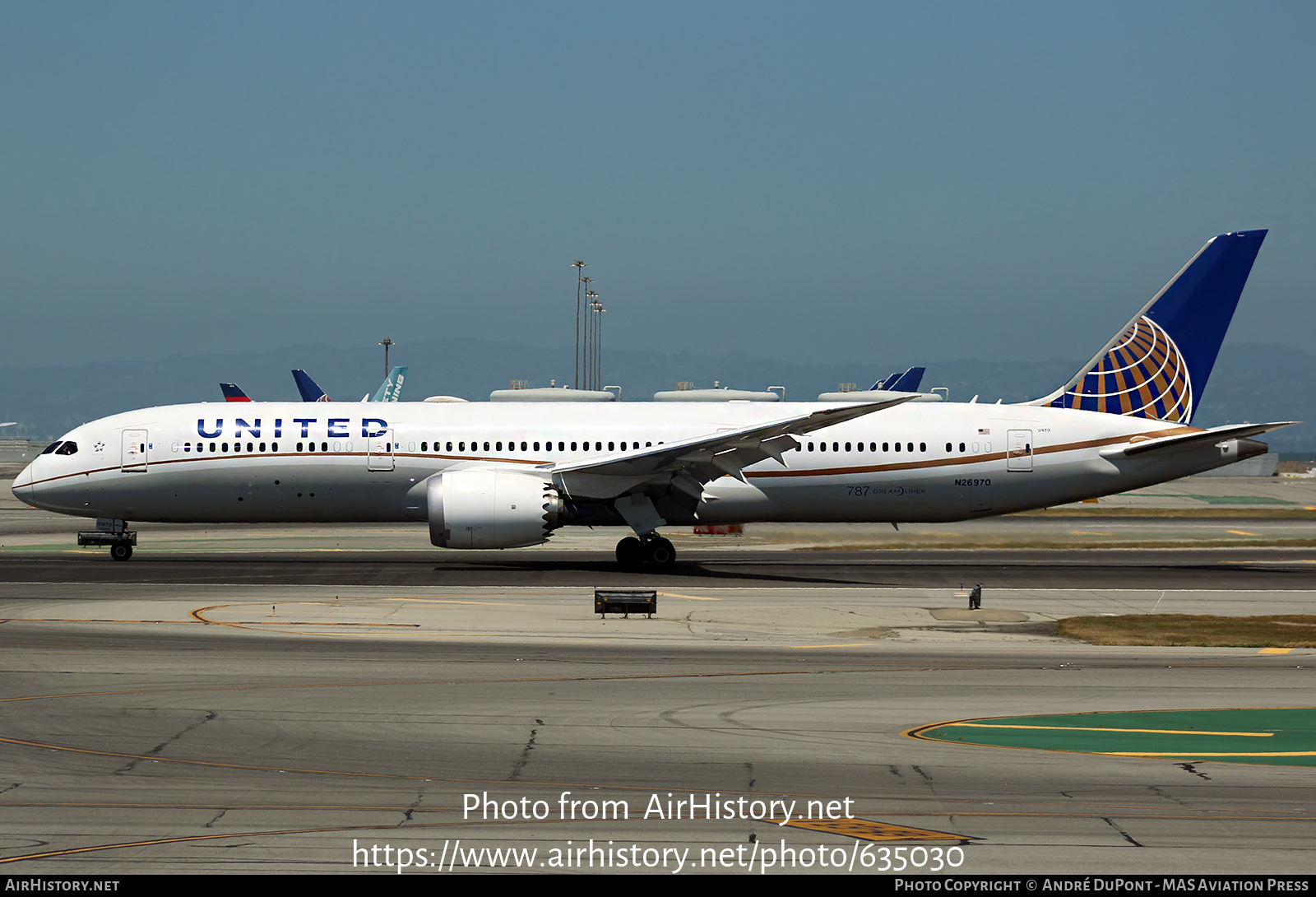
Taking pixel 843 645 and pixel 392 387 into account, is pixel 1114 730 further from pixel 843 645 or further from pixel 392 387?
pixel 392 387

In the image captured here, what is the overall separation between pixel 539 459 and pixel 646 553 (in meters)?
3.95

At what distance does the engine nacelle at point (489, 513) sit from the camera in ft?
95.8

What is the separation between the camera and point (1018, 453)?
33.2 meters

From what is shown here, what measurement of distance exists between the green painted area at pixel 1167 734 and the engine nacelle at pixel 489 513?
17.0 m

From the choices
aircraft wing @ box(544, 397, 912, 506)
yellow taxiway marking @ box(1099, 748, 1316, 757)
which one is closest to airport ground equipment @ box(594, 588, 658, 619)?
aircraft wing @ box(544, 397, 912, 506)

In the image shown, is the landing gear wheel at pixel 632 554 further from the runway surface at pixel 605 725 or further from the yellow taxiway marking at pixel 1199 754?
the yellow taxiway marking at pixel 1199 754

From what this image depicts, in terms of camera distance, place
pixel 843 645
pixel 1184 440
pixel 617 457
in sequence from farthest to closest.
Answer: pixel 1184 440, pixel 617 457, pixel 843 645

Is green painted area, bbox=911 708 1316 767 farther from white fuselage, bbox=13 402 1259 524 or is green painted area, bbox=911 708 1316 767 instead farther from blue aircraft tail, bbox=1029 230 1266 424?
blue aircraft tail, bbox=1029 230 1266 424

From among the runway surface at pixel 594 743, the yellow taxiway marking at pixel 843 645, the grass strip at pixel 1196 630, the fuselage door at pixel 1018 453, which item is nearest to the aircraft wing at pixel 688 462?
the fuselage door at pixel 1018 453

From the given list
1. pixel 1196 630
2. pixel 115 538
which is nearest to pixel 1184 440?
pixel 1196 630

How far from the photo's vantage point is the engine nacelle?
95.8 feet

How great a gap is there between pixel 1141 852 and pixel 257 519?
28.0 metres

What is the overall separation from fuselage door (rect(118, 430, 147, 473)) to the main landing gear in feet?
44.0

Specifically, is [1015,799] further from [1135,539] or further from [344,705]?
[1135,539]
